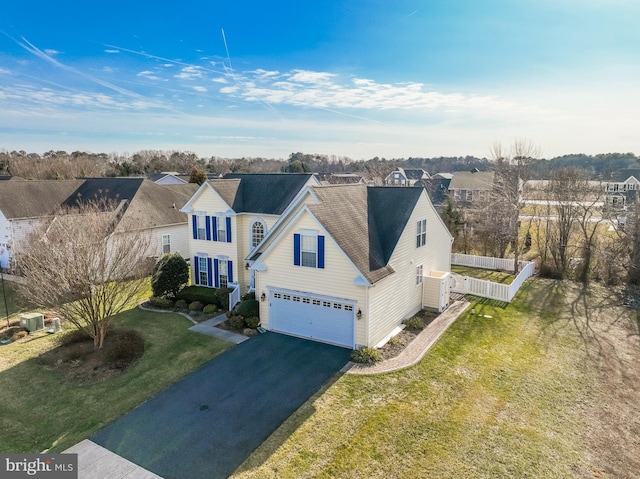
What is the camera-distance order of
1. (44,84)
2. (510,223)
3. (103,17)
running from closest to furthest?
(103,17) < (44,84) < (510,223)

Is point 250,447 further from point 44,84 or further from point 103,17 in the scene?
point 44,84

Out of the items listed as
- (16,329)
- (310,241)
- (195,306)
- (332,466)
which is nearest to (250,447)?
(332,466)

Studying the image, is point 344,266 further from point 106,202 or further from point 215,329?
point 106,202

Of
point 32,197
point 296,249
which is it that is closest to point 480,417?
point 296,249

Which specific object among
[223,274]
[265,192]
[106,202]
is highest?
[265,192]

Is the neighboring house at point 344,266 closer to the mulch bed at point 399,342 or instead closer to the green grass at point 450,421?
the mulch bed at point 399,342

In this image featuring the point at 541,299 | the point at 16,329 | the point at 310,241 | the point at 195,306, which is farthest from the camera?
the point at 541,299

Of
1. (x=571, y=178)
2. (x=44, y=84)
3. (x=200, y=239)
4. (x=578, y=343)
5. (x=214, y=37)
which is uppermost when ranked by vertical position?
(x=214, y=37)
